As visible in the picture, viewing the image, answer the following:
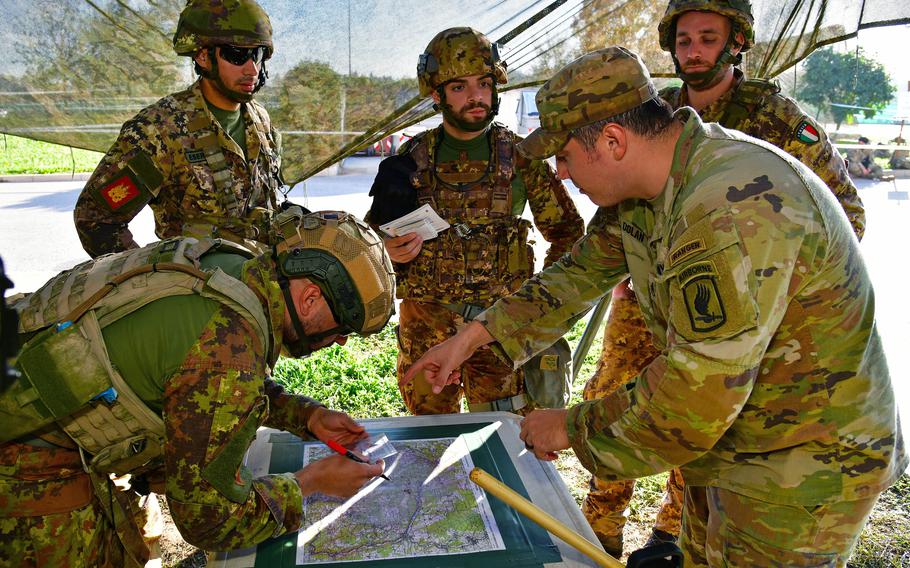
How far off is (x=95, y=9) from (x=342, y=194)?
938cm

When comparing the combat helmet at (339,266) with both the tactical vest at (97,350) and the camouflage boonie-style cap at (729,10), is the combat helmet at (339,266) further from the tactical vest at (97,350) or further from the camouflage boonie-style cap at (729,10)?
the camouflage boonie-style cap at (729,10)

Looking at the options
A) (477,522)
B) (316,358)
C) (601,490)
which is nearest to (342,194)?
(316,358)

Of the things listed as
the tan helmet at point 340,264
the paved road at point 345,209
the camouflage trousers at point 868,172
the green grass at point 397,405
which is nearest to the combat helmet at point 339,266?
the tan helmet at point 340,264

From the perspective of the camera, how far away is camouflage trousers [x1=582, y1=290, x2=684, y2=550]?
10.6 feet

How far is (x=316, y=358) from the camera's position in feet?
18.4

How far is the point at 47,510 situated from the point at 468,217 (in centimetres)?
211

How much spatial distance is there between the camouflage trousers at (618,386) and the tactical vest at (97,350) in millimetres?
2076

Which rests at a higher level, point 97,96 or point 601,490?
point 97,96

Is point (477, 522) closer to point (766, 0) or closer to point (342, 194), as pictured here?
point (766, 0)

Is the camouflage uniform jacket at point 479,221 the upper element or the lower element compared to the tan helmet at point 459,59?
lower

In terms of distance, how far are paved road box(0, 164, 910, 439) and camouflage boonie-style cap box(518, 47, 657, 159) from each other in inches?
134

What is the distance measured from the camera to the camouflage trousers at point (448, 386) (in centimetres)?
333

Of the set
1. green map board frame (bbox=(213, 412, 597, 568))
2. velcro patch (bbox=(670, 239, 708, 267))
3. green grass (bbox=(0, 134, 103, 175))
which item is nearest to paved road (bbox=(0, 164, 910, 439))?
green grass (bbox=(0, 134, 103, 175))

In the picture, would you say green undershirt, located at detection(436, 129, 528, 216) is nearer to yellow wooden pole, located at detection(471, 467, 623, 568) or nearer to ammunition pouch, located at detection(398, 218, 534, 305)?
ammunition pouch, located at detection(398, 218, 534, 305)
